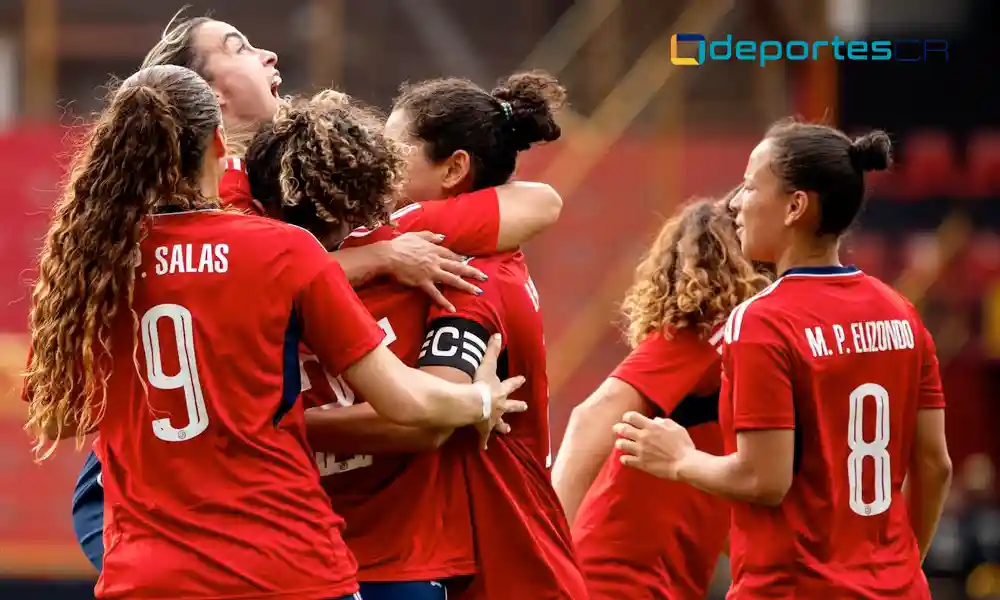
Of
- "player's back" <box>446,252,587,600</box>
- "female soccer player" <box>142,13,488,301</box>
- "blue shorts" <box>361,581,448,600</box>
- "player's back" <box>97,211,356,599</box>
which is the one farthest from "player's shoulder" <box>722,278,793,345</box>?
"female soccer player" <box>142,13,488,301</box>

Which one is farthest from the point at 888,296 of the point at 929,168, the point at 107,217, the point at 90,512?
the point at 929,168

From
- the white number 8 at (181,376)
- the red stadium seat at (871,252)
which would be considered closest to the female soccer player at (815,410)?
the white number 8 at (181,376)

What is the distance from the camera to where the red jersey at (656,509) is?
4047 mm

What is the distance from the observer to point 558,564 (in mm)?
3641

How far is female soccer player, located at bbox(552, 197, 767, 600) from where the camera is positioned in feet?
13.3

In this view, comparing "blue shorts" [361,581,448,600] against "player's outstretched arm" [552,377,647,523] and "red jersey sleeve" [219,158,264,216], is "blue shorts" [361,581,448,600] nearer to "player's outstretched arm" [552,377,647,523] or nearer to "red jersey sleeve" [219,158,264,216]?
"player's outstretched arm" [552,377,647,523]

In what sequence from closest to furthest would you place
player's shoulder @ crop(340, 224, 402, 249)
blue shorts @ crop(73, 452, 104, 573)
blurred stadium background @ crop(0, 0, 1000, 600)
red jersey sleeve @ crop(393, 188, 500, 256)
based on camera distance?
1. player's shoulder @ crop(340, 224, 402, 249)
2. red jersey sleeve @ crop(393, 188, 500, 256)
3. blue shorts @ crop(73, 452, 104, 573)
4. blurred stadium background @ crop(0, 0, 1000, 600)

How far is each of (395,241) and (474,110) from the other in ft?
1.49

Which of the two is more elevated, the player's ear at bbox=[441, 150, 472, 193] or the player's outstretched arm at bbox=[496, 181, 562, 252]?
the player's ear at bbox=[441, 150, 472, 193]

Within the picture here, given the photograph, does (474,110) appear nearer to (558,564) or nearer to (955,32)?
(558,564)

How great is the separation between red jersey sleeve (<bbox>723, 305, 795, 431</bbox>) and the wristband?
1.83 feet

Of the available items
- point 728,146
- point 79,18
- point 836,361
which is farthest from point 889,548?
point 79,18

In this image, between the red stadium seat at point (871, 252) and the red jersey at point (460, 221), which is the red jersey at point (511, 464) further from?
the red stadium seat at point (871, 252)

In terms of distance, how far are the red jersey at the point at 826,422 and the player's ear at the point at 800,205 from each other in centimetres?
13
